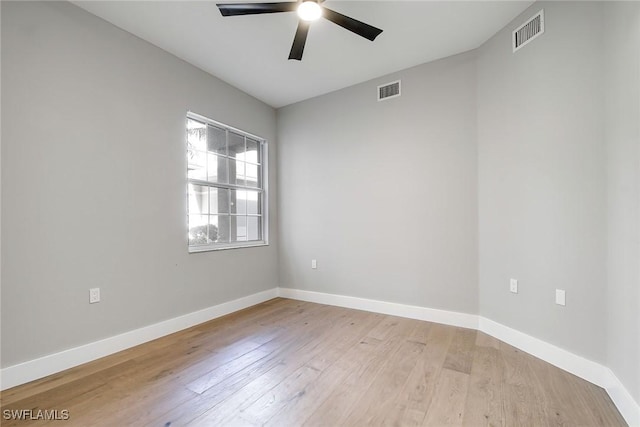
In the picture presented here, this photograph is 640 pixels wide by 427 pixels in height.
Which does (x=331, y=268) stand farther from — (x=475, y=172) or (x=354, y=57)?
(x=354, y=57)

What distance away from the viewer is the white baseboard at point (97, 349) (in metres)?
1.82

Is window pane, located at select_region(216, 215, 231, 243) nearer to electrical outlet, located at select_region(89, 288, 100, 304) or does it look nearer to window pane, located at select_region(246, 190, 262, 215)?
window pane, located at select_region(246, 190, 262, 215)

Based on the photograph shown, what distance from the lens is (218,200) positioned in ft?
10.9

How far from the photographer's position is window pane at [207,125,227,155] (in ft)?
10.6

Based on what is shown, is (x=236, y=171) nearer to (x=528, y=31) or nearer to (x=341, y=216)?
(x=341, y=216)

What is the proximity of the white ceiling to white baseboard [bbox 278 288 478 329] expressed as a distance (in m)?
2.71

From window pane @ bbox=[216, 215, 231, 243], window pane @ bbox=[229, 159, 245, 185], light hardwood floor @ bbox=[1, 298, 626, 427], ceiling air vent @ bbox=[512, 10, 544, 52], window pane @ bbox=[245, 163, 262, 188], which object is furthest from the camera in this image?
window pane @ bbox=[245, 163, 262, 188]

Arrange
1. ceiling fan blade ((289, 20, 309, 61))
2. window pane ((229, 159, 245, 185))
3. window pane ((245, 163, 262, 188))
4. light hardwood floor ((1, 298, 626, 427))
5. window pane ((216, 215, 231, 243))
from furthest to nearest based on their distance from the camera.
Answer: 1. window pane ((245, 163, 262, 188))
2. window pane ((229, 159, 245, 185))
3. window pane ((216, 215, 231, 243))
4. ceiling fan blade ((289, 20, 309, 61))
5. light hardwood floor ((1, 298, 626, 427))

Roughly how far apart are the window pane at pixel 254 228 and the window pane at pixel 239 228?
8 cm

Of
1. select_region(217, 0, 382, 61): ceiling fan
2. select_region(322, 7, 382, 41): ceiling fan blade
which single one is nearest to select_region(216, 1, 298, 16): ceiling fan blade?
select_region(217, 0, 382, 61): ceiling fan

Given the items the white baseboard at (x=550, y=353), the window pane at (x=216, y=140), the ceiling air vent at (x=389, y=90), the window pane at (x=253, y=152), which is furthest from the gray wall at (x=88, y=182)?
the white baseboard at (x=550, y=353)

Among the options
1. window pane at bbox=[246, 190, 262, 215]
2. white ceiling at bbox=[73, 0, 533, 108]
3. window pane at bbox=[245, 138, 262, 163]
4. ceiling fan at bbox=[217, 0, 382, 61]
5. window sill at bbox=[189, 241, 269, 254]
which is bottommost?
window sill at bbox=[189, 241, 269, 254]

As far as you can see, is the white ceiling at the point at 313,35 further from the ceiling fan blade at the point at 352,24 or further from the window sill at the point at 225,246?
the window sill at the point at 225,246

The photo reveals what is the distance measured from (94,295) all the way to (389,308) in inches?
112
